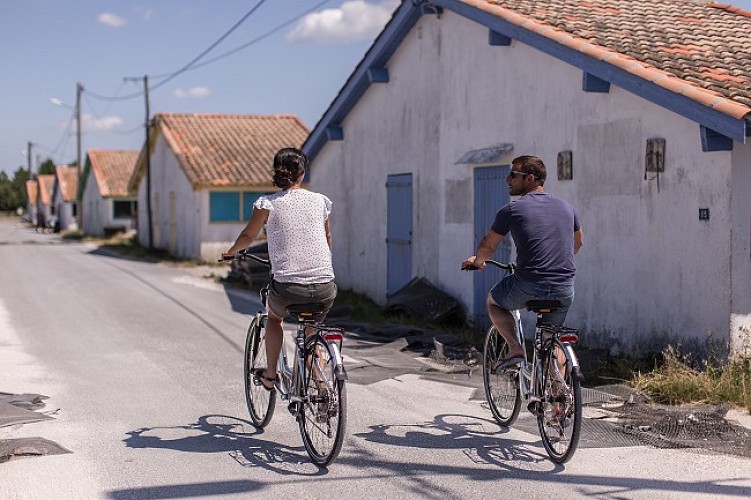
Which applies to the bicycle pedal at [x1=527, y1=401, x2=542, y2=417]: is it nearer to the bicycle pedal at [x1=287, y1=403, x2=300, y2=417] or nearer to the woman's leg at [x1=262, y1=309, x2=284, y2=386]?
the bicycle pedal at [x1=287, y1=403, x2=300, y2=417]

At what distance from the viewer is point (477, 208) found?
1298cm

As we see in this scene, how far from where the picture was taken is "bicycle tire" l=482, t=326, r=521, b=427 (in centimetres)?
681

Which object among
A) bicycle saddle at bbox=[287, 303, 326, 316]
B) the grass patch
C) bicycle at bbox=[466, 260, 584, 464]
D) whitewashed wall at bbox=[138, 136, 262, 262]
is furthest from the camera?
whitewashed wall at bbox=[138, 136, 262, 262]

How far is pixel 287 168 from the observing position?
20.6ft

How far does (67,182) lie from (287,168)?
6726 cm

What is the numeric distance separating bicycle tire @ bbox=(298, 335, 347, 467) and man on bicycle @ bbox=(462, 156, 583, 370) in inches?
45.8

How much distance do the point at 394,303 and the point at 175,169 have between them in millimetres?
20960

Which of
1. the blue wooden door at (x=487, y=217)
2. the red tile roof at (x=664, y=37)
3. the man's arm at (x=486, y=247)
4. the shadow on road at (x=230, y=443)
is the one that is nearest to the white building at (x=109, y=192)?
the blue wooden door at (x=487, y=217)

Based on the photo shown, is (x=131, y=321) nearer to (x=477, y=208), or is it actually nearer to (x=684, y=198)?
(x=477, y=208)

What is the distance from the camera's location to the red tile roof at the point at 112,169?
50.9 meters

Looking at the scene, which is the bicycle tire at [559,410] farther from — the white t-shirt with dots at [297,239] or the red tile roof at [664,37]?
the red tile roof at [664,37]

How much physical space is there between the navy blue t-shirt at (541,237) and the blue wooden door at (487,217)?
5.91 meters

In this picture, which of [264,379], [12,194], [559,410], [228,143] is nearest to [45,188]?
[12,194]

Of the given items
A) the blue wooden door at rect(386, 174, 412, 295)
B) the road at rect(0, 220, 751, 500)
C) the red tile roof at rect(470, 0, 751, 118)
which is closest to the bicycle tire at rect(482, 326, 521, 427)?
the road at rect(0, 220, 751, 500)
